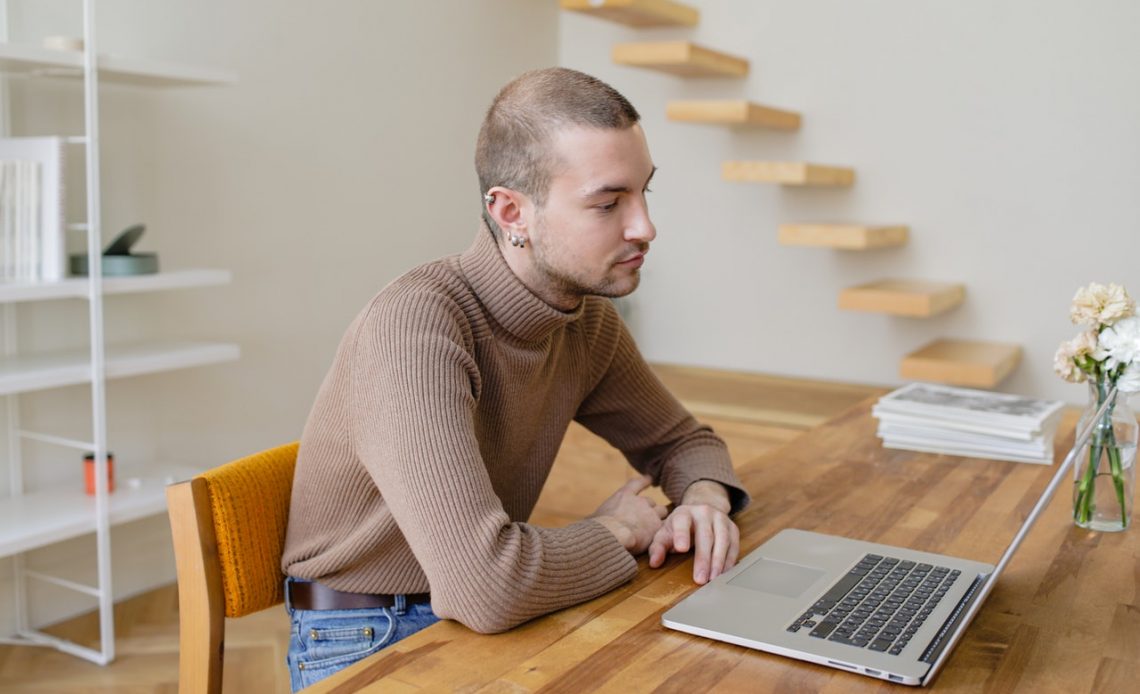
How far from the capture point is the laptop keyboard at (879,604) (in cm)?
104

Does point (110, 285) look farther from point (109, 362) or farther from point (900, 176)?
point (900, 176)

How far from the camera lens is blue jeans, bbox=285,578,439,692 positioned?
1.33m

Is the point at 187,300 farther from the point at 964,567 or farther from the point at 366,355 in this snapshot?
the point at 964,567

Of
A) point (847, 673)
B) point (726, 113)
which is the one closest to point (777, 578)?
point (847, 673)

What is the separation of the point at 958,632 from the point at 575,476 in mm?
2211

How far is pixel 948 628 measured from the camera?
41.5 inches

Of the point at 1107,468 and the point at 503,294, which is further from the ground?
the point at 503,294

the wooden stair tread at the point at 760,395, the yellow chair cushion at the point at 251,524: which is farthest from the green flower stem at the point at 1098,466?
the wooden stair tread at the point at 760,395

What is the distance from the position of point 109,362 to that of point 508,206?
1.55 metres

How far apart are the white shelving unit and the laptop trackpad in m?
1.70

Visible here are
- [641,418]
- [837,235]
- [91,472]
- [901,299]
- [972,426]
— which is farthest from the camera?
[837,235]

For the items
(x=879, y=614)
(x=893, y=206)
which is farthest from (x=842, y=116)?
(x=879, y=614)

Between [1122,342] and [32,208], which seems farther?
[32,208]

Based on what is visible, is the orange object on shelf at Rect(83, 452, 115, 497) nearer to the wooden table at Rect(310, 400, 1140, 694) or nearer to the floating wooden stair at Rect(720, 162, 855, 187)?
the wooden table at Rect(310, 400, 1140, 694)
